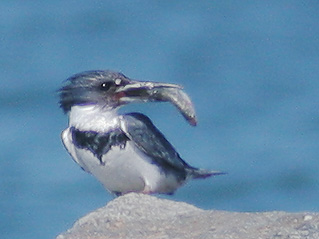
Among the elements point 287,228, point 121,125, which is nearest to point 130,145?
point 121,125

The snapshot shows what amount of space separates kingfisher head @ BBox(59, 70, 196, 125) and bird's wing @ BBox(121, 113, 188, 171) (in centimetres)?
13

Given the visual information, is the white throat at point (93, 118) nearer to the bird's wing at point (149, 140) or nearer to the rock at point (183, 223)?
the bird's wing at point (149, 140)

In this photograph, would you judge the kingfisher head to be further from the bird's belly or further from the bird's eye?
the bird's belly

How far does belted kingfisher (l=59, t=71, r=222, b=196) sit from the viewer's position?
26.8 feet

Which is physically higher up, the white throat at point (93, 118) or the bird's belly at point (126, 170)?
the white throat at point (93, 118)

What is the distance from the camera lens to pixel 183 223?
7.00 metres

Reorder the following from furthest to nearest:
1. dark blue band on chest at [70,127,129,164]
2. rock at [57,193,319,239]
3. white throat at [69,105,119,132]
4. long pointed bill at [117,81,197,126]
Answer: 1. long pointed bill at [117,81,197,126]
2. white throat at [69,105,119,132]
3. dark blue band on chest at [70,127,129,164]
4. rock at [57,193,319,239]

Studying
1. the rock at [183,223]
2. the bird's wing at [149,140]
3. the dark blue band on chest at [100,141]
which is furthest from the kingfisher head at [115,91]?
the rock at [183,223]

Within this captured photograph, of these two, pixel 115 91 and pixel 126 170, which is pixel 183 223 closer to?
pixel 126 170

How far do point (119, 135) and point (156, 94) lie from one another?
401 millimetres

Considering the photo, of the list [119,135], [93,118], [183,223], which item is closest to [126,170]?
[119,135]

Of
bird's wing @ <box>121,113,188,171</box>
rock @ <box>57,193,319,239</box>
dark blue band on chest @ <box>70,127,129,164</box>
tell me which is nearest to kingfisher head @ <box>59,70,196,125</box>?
bird's wing @ <box>121,113,188,171</box>

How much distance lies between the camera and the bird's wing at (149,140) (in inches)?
323

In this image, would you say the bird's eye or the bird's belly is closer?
the bird's belly
